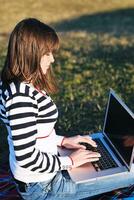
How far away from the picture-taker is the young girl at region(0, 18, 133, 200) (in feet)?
11.8

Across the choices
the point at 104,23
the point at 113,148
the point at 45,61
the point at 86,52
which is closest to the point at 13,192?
the point at 113,148

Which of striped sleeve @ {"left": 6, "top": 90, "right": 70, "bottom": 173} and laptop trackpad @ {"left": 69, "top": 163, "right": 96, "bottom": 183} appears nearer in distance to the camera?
striped sleeve @ {"left": 6, "top": 90, "right": 70, "bottom": 173}

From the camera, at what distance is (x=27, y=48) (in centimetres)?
362

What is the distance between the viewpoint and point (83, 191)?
13.5 ft

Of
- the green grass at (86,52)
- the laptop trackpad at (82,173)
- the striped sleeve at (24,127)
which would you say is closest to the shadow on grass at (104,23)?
the green grass at (86,52)

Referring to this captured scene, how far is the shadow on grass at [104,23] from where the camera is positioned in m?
13.7

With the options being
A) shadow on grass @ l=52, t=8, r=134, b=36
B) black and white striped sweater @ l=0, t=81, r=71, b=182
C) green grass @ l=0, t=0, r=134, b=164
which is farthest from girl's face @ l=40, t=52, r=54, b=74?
shadow on grass @ l=52, t=8, r=134, b=36

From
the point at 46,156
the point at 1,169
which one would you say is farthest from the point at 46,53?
the point at 1,169

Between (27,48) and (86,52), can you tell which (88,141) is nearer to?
(27,48)

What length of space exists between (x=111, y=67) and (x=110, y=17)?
6.59 meters

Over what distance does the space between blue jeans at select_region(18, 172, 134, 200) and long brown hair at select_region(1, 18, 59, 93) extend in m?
0.90

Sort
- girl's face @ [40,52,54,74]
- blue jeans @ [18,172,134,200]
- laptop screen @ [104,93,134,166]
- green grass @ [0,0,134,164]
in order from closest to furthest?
girl's face @ [40,52,54,74] < blue jeans @ [18,172,134,200] < laptop screen @ [104,93,134,166] < green grass @ [0,0,134,164]

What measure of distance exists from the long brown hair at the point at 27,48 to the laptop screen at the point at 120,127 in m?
1.00

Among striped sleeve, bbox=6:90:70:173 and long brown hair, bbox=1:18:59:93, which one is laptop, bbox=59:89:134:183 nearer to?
striped sleeve, bbox=6:90:70:173
